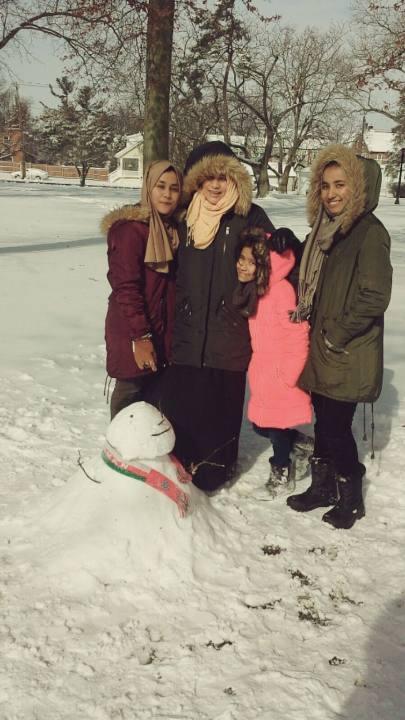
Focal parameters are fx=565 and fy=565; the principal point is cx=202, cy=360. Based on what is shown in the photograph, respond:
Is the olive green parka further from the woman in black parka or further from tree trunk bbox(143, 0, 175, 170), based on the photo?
tree trunk bbox(143, 0, 175, 170)

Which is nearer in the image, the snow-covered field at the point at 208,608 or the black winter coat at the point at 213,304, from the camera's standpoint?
the snow-covered field at the point at 208,608

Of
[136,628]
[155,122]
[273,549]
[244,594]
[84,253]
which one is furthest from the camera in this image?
[84,253]

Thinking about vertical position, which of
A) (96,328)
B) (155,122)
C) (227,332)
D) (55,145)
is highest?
(55,145)

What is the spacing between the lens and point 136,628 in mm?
2297

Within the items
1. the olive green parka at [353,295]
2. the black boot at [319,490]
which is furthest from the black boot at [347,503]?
the olive green parka at [353,295]

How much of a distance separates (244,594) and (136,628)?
51 cm

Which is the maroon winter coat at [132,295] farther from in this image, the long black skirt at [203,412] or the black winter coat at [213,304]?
the long black skirt at [203,412]

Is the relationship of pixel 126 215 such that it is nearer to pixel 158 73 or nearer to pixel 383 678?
pixel 383 678

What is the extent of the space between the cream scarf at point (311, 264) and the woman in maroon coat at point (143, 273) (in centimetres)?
74

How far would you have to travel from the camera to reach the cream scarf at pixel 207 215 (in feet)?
10.1

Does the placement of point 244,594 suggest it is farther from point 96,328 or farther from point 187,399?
point 96,328

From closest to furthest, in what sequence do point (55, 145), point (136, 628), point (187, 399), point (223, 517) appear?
point (136, 628)
point (223, 517)
point (187, 399)
point (55, 145)

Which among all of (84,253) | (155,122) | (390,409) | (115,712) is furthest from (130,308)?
(84,253)

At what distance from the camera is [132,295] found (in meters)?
3.09
